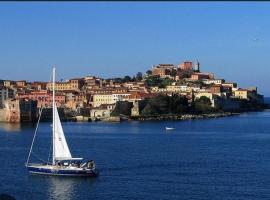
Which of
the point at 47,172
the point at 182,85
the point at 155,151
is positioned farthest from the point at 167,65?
the point at 47,172

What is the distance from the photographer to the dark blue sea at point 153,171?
14.0 meters

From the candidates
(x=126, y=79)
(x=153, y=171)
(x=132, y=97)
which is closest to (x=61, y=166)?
(x=153, y=171)

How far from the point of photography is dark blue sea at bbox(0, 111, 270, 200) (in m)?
14.0

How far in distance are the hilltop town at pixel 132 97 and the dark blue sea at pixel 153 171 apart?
20.1 m

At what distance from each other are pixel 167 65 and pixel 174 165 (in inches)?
2643

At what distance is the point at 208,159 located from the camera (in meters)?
19.6

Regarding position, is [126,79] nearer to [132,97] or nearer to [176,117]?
[132,97]

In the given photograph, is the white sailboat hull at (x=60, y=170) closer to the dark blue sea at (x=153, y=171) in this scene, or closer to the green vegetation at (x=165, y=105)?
the dark blue sea at (x=153, y=171)

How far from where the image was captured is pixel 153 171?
1686 centimetres

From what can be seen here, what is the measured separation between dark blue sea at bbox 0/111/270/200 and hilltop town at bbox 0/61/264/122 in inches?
792

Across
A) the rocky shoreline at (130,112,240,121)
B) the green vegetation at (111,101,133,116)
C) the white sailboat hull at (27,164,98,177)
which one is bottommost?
the white sailboat hull at (27,164,98,177)

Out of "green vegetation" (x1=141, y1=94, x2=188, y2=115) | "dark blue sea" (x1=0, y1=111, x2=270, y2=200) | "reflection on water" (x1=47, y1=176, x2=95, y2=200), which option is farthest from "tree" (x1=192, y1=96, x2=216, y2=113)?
"reflection on water" (x1=47, y1=176, x2=95, y2=200)

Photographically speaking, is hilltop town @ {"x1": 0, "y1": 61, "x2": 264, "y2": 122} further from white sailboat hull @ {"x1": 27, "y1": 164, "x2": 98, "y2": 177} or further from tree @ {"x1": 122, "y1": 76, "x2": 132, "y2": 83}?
white sailboat hull @ {"x1": 27, "y1": 164, "x2": 98, "y2": 177}

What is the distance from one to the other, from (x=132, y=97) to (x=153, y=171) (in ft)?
121
